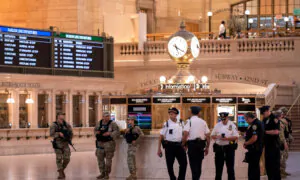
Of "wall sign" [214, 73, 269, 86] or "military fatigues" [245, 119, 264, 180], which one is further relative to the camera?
"wall sign" [214, 73, 269, 86]

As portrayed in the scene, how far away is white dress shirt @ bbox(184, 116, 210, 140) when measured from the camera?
15424mm

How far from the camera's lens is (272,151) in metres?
15.4

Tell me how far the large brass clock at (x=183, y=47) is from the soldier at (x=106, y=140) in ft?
7.23

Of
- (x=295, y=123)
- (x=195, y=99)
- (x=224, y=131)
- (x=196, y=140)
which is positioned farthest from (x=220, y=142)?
(x=295, y=123)

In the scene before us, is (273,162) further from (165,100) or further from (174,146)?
(165,100)

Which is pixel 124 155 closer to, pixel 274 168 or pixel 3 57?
pixel 274 168

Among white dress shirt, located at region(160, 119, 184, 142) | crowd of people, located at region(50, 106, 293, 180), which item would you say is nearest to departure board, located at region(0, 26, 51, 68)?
crowd of people, located at region(50, 106, 293, 180)

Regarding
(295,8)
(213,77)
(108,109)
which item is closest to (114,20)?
(213,77)

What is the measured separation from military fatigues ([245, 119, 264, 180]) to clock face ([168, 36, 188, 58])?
388 cm

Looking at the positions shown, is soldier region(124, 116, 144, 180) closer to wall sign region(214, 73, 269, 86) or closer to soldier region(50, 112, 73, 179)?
soldier region(50, 112, 73, 179)

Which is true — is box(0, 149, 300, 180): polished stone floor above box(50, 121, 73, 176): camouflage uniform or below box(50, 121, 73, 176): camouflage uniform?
below

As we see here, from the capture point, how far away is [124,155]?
18469 mm

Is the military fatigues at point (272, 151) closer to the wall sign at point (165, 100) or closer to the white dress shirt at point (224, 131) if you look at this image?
the white dress shirt at point (224, 131)

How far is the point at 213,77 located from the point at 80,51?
675cm
